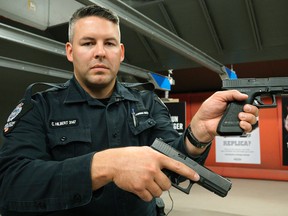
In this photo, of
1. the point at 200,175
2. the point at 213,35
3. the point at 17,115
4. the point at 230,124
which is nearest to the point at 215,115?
the point at 230,124

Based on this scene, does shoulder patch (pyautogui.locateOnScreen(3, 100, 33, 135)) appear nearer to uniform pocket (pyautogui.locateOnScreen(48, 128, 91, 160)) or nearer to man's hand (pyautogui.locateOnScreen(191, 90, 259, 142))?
uniform pocket (pyautogui.locateOnScreen(48, 128, 91, 160))

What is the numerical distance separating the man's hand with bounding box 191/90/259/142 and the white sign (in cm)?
374

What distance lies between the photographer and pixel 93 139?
3.40 ft

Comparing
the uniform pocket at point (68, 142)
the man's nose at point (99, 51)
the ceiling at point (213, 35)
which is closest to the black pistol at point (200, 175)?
the uniform pocket at point (68, 142)

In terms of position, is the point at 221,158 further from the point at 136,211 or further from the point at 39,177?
the point at 39,177

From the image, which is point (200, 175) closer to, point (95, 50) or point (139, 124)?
point (139, 124)

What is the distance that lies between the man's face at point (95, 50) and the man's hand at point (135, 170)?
0.41m

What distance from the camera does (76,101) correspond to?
1.06 meters

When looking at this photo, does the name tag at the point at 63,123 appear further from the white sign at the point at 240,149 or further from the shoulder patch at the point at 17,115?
the white sign at the point at 240,149

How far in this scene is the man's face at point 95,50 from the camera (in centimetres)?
106

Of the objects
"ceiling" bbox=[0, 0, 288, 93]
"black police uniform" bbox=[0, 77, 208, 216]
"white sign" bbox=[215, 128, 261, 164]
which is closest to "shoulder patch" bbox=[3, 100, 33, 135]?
"black police uniform" bbox=[0, 77, 208, 216]

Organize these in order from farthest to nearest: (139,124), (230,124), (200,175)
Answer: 1. (139,124)
2. (230,124)
3. (200,175)

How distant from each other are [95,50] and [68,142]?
0.37 metres

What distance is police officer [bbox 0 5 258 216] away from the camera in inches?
29.0
